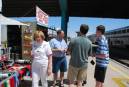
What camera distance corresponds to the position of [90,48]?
28.1ft

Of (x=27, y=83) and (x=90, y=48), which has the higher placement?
(x=90, y=48)

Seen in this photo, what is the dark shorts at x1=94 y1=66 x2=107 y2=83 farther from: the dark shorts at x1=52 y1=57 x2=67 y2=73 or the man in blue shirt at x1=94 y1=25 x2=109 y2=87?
the dark shorts at x1=52 y1=57 x2=67 y2=73

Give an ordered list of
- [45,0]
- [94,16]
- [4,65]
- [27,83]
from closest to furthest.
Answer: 1. [4,65]
2. [27,83]
3. [45,0]
4. [94,16]

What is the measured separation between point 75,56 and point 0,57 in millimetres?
3525

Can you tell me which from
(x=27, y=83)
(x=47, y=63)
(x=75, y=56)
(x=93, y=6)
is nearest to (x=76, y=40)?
(x=75, y=56)

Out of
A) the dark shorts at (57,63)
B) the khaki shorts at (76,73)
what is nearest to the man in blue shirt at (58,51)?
the dark shorts at (57,63)

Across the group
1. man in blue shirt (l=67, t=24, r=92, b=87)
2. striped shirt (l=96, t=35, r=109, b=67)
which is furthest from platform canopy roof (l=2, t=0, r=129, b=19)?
man in blue shirt (l=67, t=24, r=92, b=87)

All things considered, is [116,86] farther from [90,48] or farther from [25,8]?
[25,8]

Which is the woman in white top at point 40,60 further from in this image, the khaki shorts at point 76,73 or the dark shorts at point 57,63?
the dark shorts at point 57,63

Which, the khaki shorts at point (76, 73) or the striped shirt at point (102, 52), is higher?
the striped shirt at point (102, 52)

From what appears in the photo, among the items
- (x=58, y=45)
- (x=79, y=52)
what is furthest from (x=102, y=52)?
(x=58, y=45)

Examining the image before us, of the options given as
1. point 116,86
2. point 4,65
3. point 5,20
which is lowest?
point 116,86

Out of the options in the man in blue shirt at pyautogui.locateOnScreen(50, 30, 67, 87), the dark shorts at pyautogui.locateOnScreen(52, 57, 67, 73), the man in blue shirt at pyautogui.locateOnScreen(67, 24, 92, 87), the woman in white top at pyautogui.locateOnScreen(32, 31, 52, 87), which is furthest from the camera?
the dark shorts at pyautogui.locateOnScreen(52, 57, 67, 73)

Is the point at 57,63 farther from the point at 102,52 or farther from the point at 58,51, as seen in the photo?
the point at 102,52
